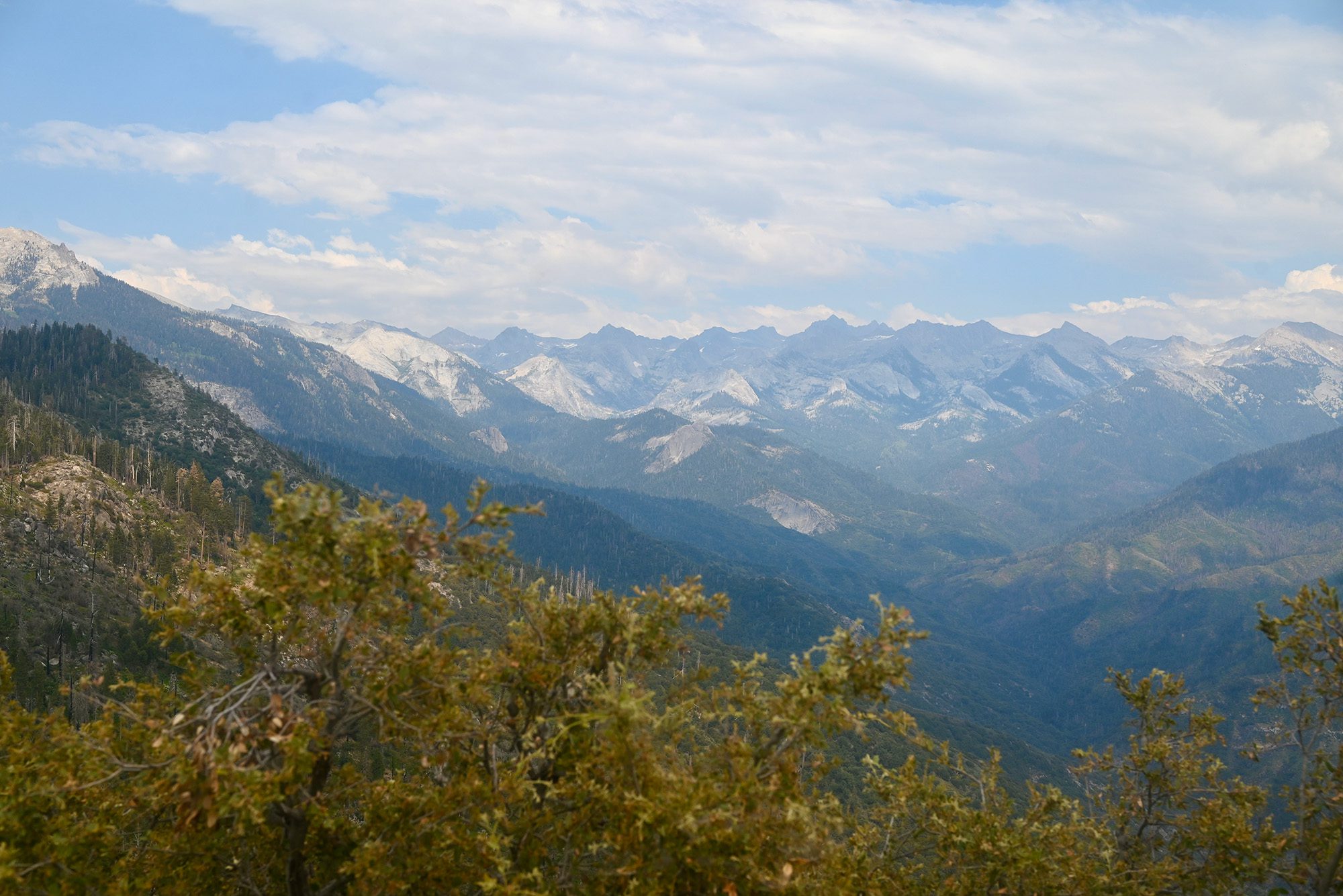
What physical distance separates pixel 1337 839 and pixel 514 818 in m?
22.4

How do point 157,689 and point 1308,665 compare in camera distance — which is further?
point 1308,665

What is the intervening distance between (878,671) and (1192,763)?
615 inches


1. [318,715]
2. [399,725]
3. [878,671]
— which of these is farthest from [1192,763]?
[318,715]

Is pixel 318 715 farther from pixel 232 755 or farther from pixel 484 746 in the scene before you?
pixel 484 746

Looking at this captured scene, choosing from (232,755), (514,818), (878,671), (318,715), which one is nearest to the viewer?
(232,755)

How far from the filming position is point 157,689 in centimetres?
1556

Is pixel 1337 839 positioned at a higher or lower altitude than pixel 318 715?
lower

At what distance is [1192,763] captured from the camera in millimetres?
23016

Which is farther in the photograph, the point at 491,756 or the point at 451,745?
the point at 491,756

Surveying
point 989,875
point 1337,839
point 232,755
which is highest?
point 232,755

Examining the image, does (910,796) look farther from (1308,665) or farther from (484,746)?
(484,746)

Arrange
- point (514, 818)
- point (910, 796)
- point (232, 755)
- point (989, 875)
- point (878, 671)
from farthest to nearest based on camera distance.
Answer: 1. point (910, 796)
2. point (989, 875)
3. point (514, 818)
4. point (878, 671)
5. point (232, 755)

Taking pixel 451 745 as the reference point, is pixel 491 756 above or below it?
below

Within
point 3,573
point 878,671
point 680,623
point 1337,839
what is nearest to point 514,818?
point 680,623
